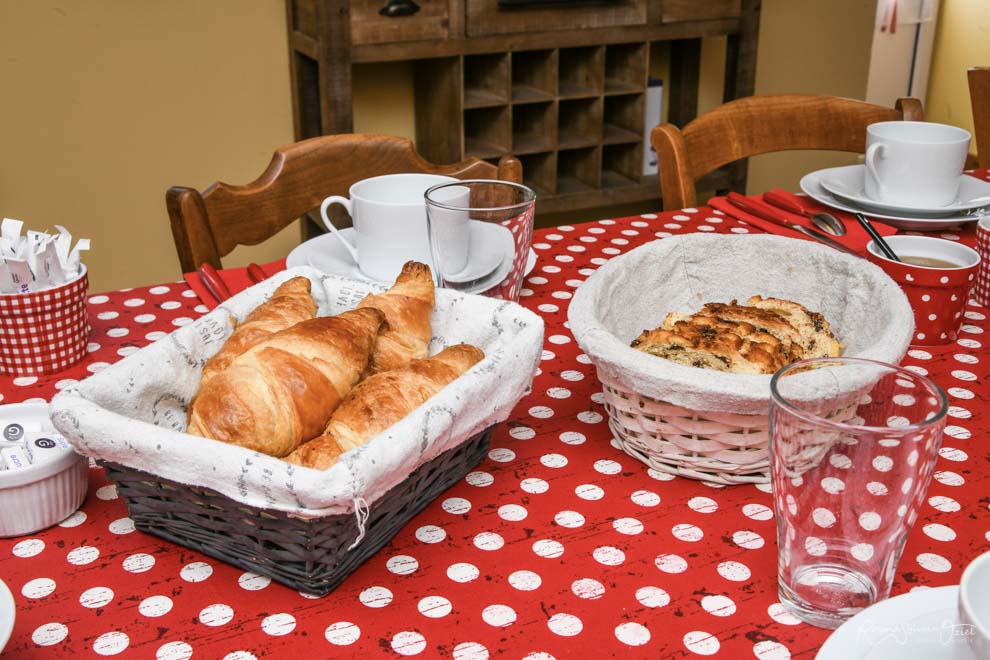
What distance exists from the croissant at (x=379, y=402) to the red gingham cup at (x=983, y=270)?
0.66 meters

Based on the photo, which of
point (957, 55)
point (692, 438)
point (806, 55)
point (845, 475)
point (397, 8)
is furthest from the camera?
point (957, 55)

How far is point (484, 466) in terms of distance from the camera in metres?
0.80

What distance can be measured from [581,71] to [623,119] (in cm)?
21

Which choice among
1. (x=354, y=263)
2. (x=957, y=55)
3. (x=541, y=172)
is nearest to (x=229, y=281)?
(x=354, y=263)

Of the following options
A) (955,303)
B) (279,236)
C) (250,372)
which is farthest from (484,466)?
(279,236)

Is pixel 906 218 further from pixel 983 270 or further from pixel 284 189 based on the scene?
pixel 284 189

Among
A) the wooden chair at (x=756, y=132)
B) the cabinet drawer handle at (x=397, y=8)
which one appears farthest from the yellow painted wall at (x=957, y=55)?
the cabinet drawer handle at (x=397, y=8)

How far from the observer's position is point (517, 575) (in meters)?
0.67

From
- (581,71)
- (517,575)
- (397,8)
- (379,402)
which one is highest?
(397,8)

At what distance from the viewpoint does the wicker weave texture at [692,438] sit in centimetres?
73

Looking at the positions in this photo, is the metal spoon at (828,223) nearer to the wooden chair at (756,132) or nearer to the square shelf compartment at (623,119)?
the wooden chair at (756,132)

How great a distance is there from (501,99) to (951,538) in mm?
1885

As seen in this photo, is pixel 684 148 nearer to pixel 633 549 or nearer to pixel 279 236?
pixel 633 549

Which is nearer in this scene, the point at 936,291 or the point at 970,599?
the point at 970,599
